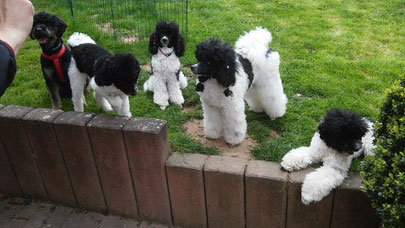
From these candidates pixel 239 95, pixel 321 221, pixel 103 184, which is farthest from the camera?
pixel 239 95

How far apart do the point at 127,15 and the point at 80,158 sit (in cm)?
446

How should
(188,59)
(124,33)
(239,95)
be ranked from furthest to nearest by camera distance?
(124,33) → (188,59) → (239,95)

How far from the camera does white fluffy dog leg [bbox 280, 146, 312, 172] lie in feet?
9.41

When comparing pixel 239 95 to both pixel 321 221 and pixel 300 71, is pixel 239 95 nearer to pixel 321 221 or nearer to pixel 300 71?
pixel 321 221

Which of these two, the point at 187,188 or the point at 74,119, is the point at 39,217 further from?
the point at 187,188

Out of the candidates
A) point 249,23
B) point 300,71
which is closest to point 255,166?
point 300,71

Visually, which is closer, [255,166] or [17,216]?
[255,166]

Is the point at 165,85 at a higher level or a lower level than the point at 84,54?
lower

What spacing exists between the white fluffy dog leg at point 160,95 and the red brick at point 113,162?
4.58ft

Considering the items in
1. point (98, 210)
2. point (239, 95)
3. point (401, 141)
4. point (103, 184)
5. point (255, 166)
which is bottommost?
point (98, 210)

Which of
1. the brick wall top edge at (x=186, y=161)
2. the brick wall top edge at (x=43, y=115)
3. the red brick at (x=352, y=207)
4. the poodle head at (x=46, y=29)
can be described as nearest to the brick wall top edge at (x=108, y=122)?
the brick wall top edge at (x=43, y=115)

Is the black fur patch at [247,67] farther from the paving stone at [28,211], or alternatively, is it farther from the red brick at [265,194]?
the paving stone at [28,211]

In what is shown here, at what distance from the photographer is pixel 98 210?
11.4 ft

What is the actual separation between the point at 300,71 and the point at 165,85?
1912 millimetres
